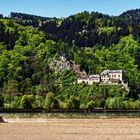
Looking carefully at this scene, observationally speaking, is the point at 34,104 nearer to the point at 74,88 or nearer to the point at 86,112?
the point at 86,112

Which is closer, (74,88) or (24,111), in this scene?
(24,111)

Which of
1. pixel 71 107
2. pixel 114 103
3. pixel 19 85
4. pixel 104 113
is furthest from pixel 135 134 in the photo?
pixel 19 85

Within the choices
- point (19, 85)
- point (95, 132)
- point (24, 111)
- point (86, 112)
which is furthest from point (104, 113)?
point (19, 85)

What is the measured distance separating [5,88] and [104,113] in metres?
82.7

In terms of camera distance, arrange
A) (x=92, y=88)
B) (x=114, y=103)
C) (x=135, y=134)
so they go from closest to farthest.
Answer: (x=135, y=134) → (x=114, y=103) → (x=92, y=88)

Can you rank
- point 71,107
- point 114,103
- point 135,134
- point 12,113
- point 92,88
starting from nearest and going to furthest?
point 135,134
point 12,113
point 71,107
point 114,103
point 92,88

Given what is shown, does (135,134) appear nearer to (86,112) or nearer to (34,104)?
(86,112)

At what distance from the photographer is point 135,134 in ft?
211

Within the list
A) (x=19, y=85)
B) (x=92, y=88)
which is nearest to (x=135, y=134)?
(x=92, y=88)

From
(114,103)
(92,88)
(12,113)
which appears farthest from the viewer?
(92,88)

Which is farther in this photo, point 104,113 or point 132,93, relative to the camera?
point 132,93

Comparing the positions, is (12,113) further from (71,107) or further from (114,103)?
(114,103)

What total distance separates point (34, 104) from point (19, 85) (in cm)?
5637

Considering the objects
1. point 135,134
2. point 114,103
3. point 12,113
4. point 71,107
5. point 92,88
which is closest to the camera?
point 135,134
